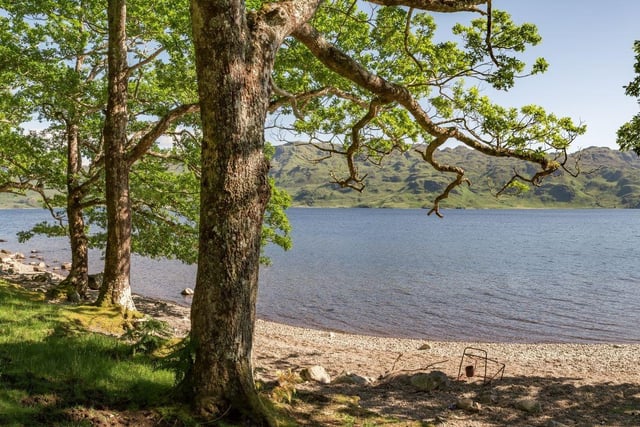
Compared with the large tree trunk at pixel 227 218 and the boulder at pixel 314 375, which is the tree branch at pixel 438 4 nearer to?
the large tree trunk at pixel 227 218

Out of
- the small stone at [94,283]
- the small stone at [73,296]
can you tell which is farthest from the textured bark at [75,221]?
the small stone at [94,283]

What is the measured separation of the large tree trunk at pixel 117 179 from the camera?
13.2 meters

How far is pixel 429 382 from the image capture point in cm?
1251

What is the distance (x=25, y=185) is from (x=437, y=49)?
17382 mm

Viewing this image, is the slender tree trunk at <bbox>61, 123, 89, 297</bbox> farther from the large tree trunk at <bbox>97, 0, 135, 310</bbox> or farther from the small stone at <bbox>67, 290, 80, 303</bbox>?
the large tree trunk at <bbox>97, 0, 135, 310</bbox>

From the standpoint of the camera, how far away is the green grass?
17.6 ft

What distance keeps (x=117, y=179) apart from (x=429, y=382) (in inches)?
430

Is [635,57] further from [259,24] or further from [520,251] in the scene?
[520,251]

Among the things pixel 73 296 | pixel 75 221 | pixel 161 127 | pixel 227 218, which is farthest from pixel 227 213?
pixel 73 296

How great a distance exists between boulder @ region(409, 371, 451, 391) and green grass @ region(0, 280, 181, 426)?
759cm

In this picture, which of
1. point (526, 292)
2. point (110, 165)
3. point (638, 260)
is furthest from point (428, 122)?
point (638, 260)

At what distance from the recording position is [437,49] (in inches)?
500

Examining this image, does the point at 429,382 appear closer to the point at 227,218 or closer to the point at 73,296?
the point at 227,218

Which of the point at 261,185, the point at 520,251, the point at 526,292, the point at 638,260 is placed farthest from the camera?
the point at 520,251
